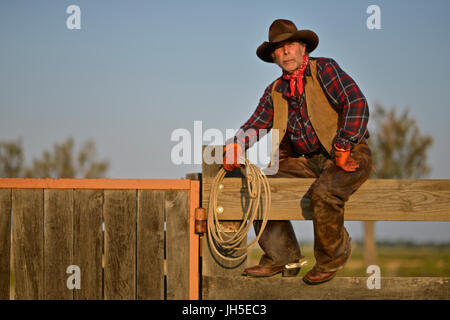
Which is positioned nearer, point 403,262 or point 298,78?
point 298,78

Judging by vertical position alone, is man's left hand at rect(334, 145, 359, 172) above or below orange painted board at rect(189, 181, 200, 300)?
above

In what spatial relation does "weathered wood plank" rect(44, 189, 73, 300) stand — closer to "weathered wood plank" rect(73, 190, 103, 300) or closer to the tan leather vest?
"weathered wood plank" rect(73, 190, 103, 300)

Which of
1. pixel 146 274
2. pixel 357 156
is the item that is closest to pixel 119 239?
pixel 146 274

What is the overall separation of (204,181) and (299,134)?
2.77ft

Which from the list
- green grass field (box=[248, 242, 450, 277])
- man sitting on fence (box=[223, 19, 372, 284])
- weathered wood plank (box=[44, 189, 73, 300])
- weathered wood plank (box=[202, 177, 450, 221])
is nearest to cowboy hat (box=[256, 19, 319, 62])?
man sitting on fence (box=[223, 19, 372, 284])

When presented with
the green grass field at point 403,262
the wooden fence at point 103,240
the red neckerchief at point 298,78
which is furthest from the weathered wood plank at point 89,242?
the green grass field at point 403,262

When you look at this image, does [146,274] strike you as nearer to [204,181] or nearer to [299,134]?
[204,181]

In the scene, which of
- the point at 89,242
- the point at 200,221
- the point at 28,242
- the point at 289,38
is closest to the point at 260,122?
the point at 289,38

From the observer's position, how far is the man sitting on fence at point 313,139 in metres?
3.31

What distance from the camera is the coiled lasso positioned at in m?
3.41

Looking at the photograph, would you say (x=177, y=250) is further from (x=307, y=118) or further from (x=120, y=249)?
(x=307, y=118)

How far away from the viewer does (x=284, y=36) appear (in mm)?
3682

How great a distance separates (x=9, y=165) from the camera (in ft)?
69.7

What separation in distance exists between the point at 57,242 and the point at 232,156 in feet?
4.83
